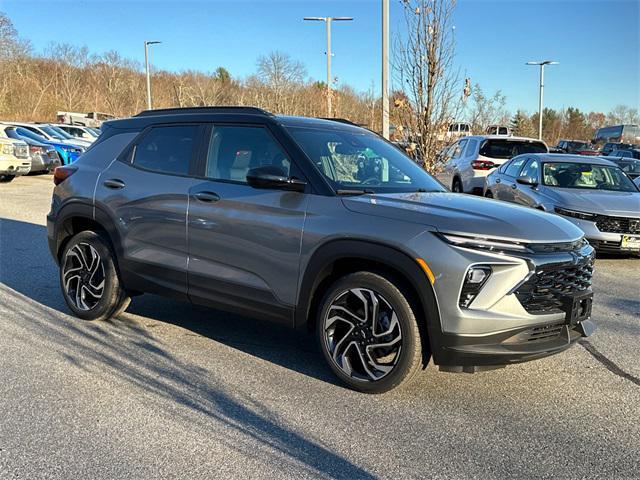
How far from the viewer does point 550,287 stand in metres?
3.65

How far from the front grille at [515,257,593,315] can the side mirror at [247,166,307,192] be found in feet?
5.10

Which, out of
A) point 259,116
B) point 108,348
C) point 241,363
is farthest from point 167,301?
point 259,116

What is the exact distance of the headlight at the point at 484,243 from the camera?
3.51 metres

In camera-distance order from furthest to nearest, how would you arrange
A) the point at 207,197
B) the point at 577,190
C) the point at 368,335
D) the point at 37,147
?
the point at 37,147, the point at 577,190, the point at 207,197, the point at 368,335

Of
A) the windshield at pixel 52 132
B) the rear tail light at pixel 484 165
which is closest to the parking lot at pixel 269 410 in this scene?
the rear tail light at pixel 484 165

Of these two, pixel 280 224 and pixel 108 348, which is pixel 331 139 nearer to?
pixel 280 224

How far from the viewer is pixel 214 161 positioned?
466cm

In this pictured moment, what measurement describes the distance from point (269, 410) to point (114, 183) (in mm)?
2557

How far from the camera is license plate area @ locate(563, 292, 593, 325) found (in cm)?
371

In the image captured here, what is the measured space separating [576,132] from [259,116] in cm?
7162

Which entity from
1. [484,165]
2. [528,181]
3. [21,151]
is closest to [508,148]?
[484,165]

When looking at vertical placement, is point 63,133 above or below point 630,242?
above

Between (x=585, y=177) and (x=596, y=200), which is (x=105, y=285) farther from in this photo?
(x=585, y=177)

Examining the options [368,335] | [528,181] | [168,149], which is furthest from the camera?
[528,181]
